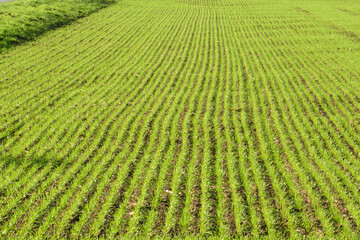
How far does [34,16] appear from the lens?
81.8 feet

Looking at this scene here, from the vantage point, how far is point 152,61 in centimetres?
1861

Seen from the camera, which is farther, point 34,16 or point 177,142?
point 34,16

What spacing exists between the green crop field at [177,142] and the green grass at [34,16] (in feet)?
5.21

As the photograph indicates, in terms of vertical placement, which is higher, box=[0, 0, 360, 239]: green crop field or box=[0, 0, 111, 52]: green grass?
box=[0, 0, 111, 52]: green grass

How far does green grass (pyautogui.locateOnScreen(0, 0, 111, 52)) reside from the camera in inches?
796

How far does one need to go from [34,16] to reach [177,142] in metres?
25.7

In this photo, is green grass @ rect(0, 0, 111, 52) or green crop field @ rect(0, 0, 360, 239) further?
green grass @ rect(0, 0, 111, 52)

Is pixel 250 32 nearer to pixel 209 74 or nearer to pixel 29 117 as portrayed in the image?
pixel 209 74

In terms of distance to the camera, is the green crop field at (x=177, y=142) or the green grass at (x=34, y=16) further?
the green grass at (x=34, y=16)

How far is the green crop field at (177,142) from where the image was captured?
6.24 m

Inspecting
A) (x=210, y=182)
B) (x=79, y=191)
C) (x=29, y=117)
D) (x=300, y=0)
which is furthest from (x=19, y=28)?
(x=300, y=0)

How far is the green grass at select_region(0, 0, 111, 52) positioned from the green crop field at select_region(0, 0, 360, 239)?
159 centimetres

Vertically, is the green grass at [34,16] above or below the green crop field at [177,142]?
above

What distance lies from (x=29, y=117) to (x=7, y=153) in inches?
105
